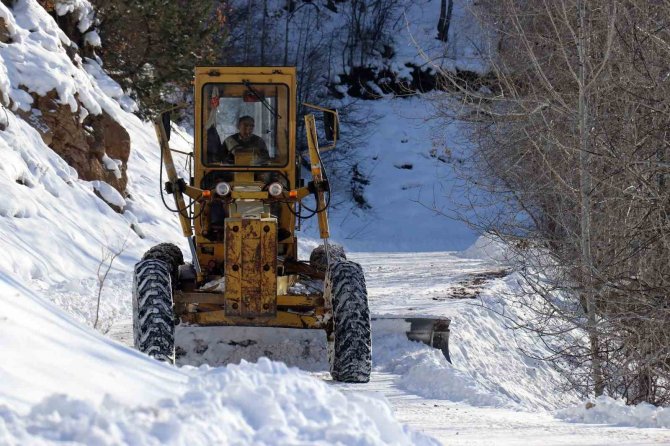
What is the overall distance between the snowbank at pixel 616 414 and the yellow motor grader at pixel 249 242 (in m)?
1.99

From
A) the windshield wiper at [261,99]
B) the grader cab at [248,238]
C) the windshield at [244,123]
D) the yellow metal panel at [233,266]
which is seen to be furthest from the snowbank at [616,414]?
the windshield wiper at [261,99]

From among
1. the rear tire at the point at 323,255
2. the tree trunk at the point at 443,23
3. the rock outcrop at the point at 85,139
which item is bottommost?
the rear tire at the point at 323,255

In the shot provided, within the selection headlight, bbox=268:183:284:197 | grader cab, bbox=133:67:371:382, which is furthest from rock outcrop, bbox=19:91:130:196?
headlight, bbox=268:183:284:197

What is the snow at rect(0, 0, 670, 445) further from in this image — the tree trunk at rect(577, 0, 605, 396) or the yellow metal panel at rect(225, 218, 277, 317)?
the tree trunk at rect(577, 0, 605, 396)

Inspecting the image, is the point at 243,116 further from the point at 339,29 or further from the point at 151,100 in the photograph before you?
the point at 339,29

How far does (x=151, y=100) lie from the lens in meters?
23.7

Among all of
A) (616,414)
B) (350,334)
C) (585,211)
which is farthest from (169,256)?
(616,414)

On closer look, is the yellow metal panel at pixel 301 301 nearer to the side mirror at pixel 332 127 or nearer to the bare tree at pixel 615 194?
the side mirror at pixel 332 127

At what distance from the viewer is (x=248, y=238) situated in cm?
822

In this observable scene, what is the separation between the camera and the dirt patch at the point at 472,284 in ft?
52.1

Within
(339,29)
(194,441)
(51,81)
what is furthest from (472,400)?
(339,29)

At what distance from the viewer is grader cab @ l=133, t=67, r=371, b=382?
8195 mm

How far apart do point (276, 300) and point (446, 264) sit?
51.1 feet

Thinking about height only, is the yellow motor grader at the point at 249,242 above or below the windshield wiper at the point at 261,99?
below
